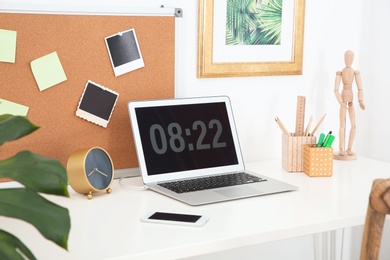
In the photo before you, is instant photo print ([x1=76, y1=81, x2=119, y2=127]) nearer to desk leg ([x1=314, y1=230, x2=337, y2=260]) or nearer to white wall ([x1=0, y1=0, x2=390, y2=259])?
white wall ([x1=0, y1=0, x2=390, y2=259])

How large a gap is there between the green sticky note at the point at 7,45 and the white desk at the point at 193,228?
0.35 meters

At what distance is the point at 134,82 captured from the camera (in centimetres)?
172

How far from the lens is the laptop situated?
160cm

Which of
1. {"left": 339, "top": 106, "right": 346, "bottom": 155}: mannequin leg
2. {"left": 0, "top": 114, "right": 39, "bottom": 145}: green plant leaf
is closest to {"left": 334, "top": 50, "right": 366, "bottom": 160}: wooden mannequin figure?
{"left": 339, "top": 106, "right": 346, "bottom": 155}: mannequin leg

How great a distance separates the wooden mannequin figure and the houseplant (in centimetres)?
125

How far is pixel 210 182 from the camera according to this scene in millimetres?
1641

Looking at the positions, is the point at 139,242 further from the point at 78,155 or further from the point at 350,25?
the point at 350,25

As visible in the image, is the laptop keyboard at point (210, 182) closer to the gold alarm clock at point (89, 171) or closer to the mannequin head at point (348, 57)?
the gold alarm clock at point (89, 171)

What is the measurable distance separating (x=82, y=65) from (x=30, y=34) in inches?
6.0

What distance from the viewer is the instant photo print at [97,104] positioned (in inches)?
65.0

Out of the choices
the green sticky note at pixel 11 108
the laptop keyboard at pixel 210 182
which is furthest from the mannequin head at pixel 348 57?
the green sticky note at pixel 11 108

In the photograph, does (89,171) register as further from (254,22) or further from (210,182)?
(254,22)

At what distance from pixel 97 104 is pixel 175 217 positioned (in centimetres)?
46

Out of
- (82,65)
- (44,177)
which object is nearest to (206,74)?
(82,65)
